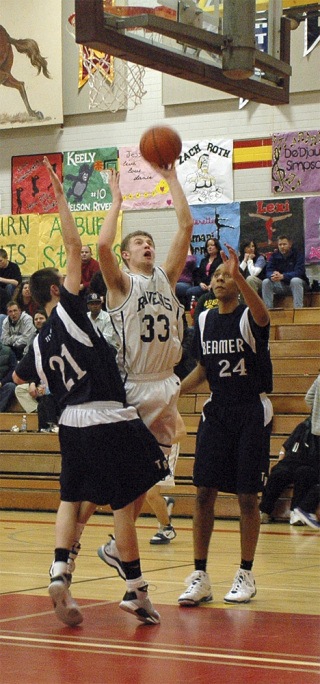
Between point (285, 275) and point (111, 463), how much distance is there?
10269 millimetres

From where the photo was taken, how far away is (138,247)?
17.4ft

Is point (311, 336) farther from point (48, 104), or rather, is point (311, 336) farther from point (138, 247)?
point (138, 247)

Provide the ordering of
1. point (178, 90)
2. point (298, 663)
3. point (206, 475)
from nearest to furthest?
point (298, 663) → point (206, 475) → point (178, 90)

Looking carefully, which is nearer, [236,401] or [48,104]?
[236,401]

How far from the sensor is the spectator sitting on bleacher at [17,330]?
14062 millimetres

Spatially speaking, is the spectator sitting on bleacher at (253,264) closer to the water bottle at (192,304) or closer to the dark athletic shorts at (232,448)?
the water bottle at (192,304)

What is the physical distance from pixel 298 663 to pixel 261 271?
36.6 feet

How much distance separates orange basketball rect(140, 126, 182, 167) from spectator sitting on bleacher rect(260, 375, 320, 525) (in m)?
4.80

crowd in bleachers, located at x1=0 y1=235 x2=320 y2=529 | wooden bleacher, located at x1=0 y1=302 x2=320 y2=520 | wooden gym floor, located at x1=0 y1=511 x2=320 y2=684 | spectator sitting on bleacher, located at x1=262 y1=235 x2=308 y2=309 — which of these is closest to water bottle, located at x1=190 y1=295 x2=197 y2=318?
crowd in bleachers, located at x1=0 y1=235 x2=320 y2=529

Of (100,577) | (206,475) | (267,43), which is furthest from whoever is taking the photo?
(267,43)

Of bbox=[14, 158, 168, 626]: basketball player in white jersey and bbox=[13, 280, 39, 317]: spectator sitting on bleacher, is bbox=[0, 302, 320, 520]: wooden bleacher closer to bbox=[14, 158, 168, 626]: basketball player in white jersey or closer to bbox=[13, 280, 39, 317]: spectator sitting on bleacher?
bbox=[13, 280, 39, 317]: spectator sitting on bleacher

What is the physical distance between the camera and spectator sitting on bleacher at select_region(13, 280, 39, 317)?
50.0 feet

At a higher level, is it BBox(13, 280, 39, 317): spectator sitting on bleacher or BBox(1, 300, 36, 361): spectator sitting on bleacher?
BBox(13, 280, 39, 317): spectator sitting on bleacher

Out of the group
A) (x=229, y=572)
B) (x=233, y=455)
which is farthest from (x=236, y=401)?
(x=229, y=572)
